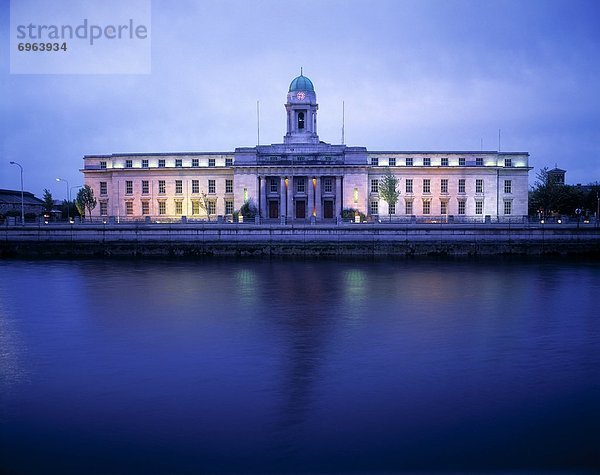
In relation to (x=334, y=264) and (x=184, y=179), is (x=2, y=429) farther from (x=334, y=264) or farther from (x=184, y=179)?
(x=184, y=179)

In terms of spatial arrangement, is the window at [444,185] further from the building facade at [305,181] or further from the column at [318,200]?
the column at [318,200]

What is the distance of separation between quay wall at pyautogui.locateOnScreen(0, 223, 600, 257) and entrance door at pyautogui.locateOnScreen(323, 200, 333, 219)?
31.8 m

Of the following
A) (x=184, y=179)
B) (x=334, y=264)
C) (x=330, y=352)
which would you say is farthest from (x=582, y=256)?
(x=184, y=179)

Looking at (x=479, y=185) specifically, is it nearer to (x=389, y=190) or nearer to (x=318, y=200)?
(x=389, y=190)

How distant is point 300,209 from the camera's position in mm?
86250

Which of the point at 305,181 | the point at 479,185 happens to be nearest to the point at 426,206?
the point at 479,185

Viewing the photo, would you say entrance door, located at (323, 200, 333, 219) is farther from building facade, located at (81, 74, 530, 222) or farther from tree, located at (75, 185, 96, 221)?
tree, located at (75, 185, 96, 221)

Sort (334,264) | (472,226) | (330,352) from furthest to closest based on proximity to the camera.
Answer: (472,226), (334,264), (330,352)

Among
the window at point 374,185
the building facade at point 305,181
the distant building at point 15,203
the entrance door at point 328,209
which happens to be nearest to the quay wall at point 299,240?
the building facade at point 305,181

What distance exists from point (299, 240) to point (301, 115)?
4069 centimetres

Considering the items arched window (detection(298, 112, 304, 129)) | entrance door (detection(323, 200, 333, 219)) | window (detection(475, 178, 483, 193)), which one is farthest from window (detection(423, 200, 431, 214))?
arched window (detection(298, 112, 304, 129))

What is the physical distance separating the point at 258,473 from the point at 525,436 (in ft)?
20.3

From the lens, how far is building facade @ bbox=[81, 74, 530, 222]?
275 feet

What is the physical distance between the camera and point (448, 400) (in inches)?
606
